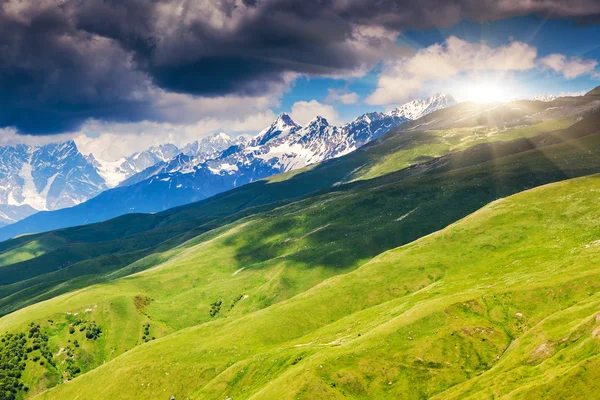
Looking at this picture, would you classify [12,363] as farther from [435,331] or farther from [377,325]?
[435,331]

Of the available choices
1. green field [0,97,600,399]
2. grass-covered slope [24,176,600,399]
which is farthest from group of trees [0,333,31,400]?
grass-covered slope [24,176,600,399]

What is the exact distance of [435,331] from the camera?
78.6 metres

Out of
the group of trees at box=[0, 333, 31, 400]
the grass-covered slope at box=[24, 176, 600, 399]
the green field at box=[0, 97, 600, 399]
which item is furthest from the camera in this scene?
the group of trees at box=[0, 333, 31, 400]

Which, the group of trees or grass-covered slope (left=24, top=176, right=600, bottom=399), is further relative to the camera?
the group of trees

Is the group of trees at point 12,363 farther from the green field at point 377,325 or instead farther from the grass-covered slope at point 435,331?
the grass-covered slope at point 435,331

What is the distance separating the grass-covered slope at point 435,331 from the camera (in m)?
63.2

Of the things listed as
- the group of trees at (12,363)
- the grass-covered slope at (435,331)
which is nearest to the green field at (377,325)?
the grass-covered slope at (435,331)

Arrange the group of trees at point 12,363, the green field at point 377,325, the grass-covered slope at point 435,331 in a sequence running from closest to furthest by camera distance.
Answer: the grass-covered slope at point 435,331 → the green field at point 377,325 → the group of trees at point 12,363

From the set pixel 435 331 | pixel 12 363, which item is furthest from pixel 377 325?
pixel 12 363

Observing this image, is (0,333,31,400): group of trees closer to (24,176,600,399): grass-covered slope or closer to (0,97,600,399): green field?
(0,97,600,399): green field

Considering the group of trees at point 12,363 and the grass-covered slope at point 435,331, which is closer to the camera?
the grass-covered slope at point 435,331

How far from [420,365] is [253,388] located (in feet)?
106

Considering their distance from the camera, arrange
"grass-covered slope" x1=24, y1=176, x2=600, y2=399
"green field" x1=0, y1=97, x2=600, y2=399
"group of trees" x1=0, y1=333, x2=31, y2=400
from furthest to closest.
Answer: "group of trees" x1=0, y1=333, x2=31, y2=400 < "green field" x1=0, y1=97, x2=600, y2=399 < "grass-covered slope" x1=24, y1=176, x2=600, y2=399

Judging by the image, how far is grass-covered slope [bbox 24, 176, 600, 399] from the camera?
207ft
